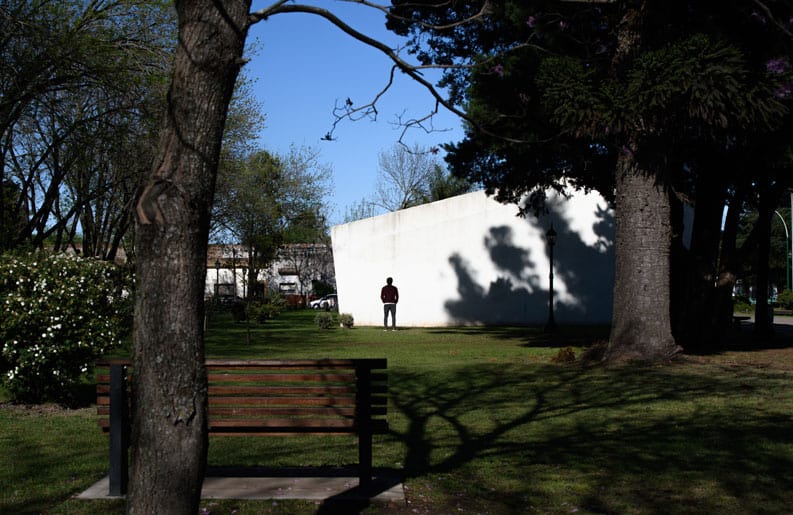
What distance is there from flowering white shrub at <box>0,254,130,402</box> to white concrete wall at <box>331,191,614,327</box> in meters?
24.6

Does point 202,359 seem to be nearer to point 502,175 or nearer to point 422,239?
point 502,175

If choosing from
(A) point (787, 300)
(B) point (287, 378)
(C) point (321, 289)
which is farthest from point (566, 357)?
(C) point (321, 289)

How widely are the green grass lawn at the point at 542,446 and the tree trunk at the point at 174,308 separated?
2.02m

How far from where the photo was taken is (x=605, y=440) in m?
8.73

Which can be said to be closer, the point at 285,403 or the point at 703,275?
the point at 285,403

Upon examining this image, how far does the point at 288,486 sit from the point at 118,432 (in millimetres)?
1285

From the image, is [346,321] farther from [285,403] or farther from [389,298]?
[285,403]

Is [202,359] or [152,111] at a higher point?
[152,111]

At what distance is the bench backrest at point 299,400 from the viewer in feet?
20.9

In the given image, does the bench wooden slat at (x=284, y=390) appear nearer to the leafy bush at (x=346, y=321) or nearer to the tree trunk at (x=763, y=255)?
the tree trunk at (x=763, y=255)

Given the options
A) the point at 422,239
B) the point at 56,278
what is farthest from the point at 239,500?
the point at 422,239

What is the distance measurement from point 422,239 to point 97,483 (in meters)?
29.4

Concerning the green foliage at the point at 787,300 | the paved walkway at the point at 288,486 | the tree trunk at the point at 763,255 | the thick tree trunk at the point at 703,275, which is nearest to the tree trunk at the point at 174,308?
the paved walkway at the point at 288,486

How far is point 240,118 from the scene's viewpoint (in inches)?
1172
